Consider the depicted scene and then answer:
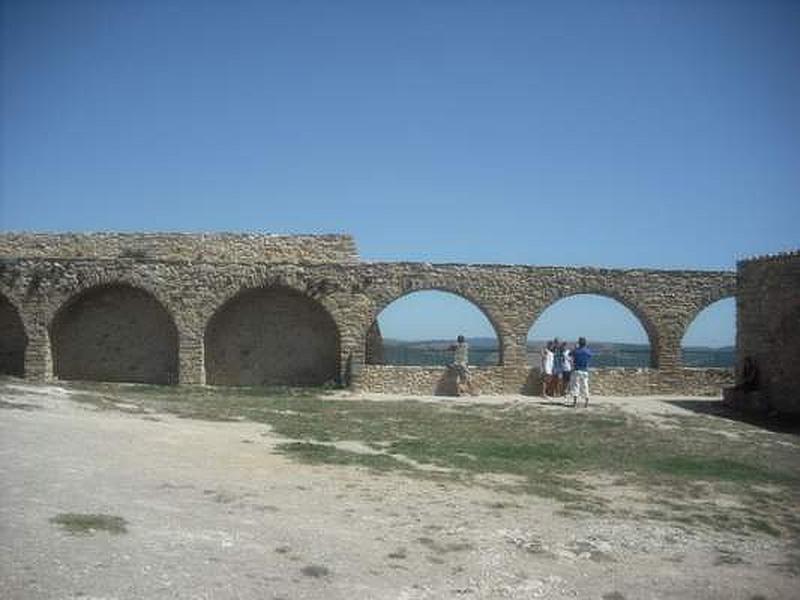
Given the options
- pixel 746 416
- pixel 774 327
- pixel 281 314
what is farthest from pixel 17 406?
pixel 774 327

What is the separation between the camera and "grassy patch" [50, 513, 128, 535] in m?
6.29

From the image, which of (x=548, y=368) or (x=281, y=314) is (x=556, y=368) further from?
(x=281, y=314)

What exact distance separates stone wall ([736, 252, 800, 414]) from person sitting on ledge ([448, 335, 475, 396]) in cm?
659

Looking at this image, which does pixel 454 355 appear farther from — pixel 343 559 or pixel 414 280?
pixel 343 559

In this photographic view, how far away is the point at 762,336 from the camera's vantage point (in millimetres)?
17766

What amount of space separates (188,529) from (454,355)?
1449 cm

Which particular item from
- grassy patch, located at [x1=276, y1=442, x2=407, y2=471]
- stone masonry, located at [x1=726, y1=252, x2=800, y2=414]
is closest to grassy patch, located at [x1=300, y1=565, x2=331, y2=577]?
grassy patch, located at [x1=276, y1=442, x2=407, y2=471]

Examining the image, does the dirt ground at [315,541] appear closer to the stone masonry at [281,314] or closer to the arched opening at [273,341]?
the stone masonry at [281,314]

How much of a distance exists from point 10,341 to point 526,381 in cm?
1407

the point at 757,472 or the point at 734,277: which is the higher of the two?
the point at 734,277

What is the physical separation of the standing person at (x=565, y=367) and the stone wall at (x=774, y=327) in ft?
13.4

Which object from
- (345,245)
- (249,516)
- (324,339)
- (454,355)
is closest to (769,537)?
(249,516)

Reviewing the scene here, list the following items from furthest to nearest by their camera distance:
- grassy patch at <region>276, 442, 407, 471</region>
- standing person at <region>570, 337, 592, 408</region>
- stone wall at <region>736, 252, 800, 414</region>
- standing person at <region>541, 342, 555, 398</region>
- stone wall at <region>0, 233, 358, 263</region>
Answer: stone wall at <region>0, 233, 358, 263</region> < standing person at <region>541, 342, 555, 398</region> < standing person at <region>570, 337, 592, 408</region> < stone wall at <region>736, 252, 800, 414</region> < grassy patch at <region>276, 442, 407, 471</region>

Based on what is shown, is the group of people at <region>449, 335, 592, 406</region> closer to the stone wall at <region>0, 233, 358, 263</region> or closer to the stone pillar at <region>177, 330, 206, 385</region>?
the stone wall at <region>0, 233, 358, 263</region>
